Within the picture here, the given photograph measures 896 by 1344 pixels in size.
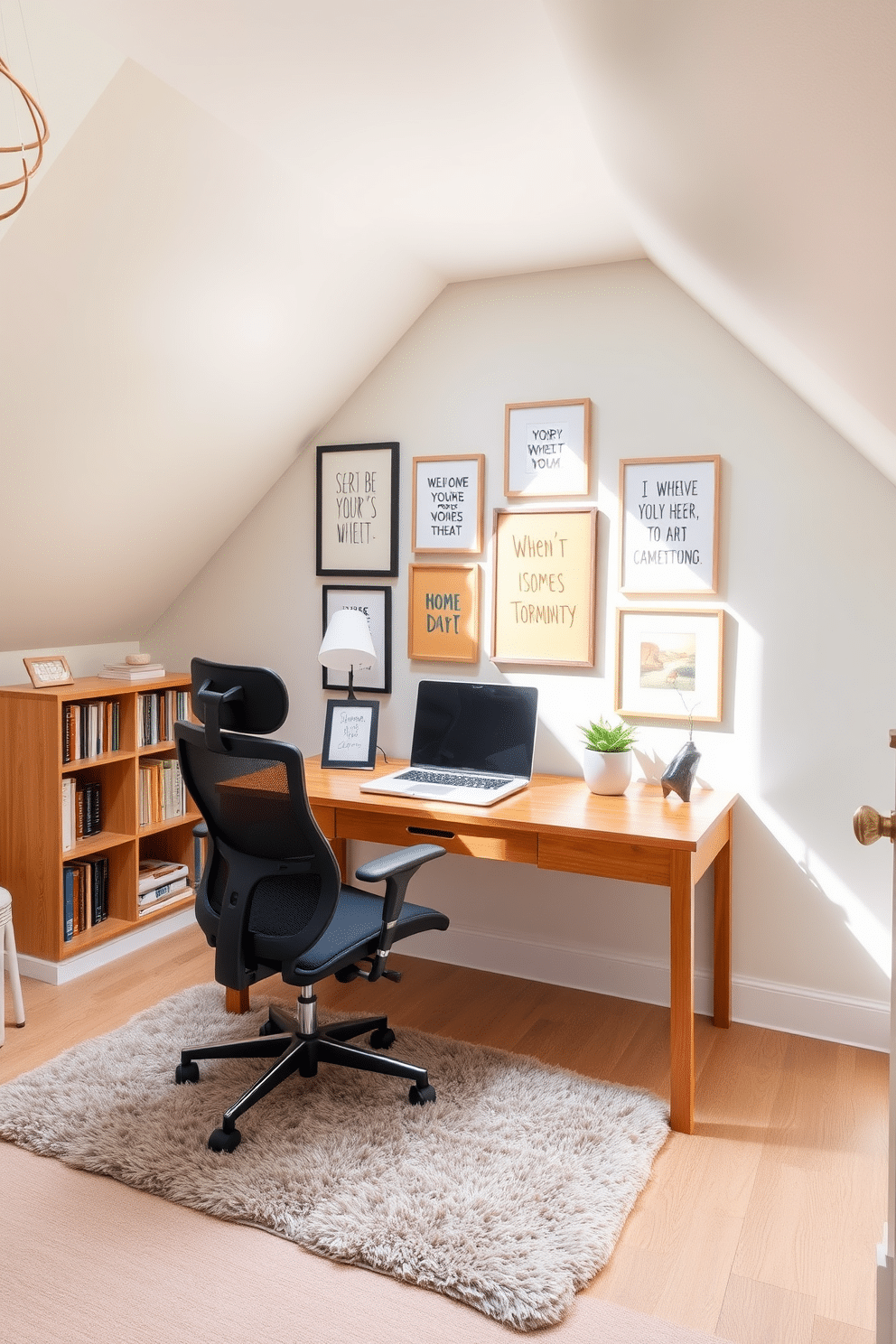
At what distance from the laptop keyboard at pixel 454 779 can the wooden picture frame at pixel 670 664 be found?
1.64 ft

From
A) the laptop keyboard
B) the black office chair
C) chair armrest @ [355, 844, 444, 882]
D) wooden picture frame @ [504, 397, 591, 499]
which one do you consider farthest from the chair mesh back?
wooden picture frame @ [504, 397, 591, 499]

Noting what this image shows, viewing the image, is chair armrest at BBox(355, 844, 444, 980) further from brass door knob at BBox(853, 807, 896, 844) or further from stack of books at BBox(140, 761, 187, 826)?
stack of books at BBox(140, 761, 187, 826)

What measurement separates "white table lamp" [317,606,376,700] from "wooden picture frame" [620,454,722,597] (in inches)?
35.7

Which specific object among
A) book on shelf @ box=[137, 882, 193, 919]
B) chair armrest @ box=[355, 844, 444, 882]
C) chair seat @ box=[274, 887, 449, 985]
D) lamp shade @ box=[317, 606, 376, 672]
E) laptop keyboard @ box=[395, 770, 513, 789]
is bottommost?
book on shelf @ box=[137, 882, 193, 919]

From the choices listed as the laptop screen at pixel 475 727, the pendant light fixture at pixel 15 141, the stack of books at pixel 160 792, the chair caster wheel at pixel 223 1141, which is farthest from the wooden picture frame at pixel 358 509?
the chair caster wheel at pixel 223 1141

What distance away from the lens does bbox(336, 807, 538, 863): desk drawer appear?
102 inches

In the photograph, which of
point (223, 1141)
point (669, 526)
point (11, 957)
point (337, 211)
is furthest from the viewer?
point (669, 526)

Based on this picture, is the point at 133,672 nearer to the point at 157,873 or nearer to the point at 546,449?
the point at 157,873

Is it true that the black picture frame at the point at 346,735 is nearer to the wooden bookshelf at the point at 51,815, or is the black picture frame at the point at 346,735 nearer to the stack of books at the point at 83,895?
the wooden bookshelf at the point at 51,815

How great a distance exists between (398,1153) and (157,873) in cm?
182

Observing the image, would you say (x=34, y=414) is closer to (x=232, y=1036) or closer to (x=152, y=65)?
(x=152, y=65)

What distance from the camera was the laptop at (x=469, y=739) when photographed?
117 inches

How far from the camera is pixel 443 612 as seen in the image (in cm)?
336

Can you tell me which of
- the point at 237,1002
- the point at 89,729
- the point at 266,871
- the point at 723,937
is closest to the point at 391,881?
the point at 266,871
